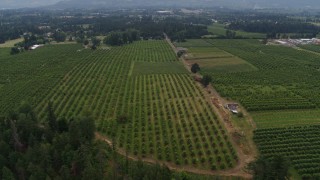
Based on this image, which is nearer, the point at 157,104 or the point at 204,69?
the point at 157,104

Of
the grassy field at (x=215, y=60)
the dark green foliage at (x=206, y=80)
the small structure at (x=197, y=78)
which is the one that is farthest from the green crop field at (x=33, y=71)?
the grassy field at (x=215, y=60)

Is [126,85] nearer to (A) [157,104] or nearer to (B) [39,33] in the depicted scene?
(A) [157,104]

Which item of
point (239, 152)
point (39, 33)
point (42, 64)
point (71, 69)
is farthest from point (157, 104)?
point (39, 33)

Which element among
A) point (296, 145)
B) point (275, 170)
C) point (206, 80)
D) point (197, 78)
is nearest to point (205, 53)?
point (197, 78)

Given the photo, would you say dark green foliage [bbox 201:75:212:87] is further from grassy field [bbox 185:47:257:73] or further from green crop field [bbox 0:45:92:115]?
green crop field [bbox 0:45:92:115]

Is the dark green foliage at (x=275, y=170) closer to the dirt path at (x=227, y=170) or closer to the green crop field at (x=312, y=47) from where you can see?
the dirt path at (x=227, y=170)

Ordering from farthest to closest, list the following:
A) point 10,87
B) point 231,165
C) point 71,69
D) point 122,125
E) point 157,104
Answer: point 71,69 → point 10,87 → point 157,104 → point 122,125 → point 231,165

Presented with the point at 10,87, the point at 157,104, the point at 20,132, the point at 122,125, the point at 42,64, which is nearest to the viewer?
the point at 20,132
